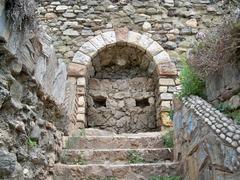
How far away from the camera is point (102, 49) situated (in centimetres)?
584

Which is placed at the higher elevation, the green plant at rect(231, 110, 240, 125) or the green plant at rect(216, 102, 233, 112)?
the green plant at rect(216, 102, 233, 112)

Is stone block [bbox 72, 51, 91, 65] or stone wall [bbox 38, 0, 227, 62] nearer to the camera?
stone block [bbox 72, 51, 91, 65]

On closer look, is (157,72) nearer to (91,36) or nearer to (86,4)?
(91,36)

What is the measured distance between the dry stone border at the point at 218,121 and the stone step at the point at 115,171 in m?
0.72

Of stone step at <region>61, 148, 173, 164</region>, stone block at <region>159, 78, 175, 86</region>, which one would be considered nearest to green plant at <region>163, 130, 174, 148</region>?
stone step at <region>61, 148, 173, 164</region>

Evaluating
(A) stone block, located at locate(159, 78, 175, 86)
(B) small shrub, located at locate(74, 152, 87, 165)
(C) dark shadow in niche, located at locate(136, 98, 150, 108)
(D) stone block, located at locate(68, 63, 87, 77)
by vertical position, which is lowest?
(B) small shrub, located at locate(74, 152, 87, 165)

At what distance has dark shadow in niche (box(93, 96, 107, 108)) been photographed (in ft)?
19.7

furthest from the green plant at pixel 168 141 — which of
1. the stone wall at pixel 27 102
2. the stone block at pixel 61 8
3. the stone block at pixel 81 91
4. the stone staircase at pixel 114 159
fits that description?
the stone block at pixel 61 8

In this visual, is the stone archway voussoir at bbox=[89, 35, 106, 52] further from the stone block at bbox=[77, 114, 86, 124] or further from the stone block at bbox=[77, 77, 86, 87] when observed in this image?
the stone block at bbox=[77, 114, 86, 124]

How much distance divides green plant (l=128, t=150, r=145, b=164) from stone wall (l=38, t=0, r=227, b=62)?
2747mm

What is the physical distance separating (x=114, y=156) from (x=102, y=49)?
9.09 feet

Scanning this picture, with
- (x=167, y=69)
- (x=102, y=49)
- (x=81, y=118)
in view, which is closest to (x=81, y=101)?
(x=81, y=118)

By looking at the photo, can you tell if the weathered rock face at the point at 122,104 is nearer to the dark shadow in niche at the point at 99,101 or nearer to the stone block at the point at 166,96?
the dark shadow in niche at the point at 99,101

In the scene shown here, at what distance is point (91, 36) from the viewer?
5895 mm
